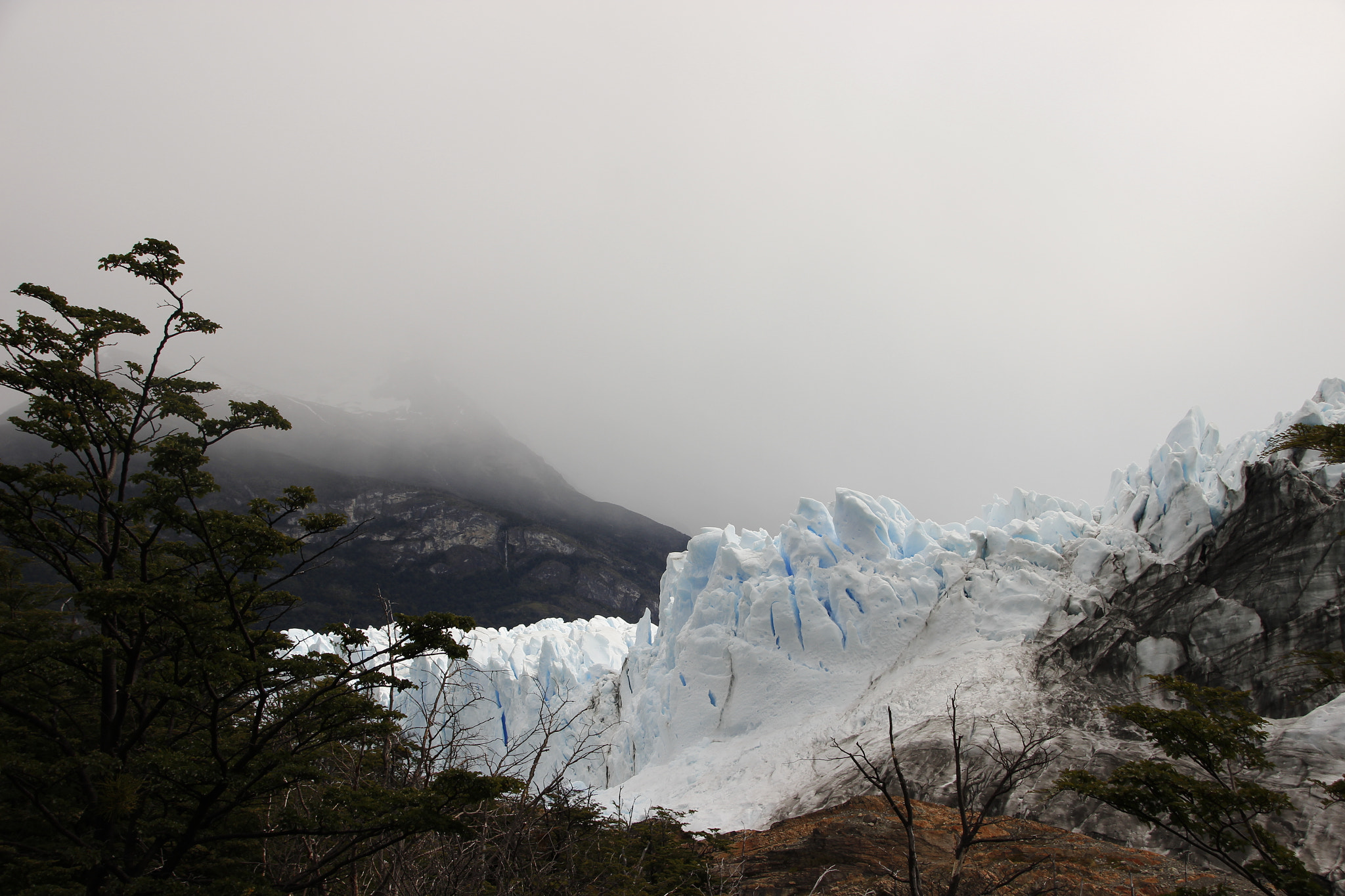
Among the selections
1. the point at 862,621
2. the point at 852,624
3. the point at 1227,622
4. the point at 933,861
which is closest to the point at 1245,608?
the point at 1227,622

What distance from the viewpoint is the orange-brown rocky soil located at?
11.2 m

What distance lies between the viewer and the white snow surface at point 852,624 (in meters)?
21.2

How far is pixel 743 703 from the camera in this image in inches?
993

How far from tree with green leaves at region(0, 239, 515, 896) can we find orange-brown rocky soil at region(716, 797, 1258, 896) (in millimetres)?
6343

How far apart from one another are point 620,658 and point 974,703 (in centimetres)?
2604

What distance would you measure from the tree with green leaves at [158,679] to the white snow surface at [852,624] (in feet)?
39.7

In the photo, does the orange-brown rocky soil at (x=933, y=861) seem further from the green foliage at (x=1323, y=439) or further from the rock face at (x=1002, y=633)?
the green foliage at (x=1323, y=439)

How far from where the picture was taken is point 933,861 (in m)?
12.3

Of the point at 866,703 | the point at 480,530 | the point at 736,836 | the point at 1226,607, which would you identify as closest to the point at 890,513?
the point at 866,703

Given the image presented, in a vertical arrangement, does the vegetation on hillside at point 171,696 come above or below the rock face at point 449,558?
above

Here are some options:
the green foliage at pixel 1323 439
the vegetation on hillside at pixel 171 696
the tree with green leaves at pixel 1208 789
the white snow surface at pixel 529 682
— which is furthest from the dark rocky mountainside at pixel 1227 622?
the white snow surface at pixel 529 682

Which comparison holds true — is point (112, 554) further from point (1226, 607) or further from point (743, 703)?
point (1226, 607)

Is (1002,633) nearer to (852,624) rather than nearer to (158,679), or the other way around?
(852,624)

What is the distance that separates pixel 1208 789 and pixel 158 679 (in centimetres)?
1358
